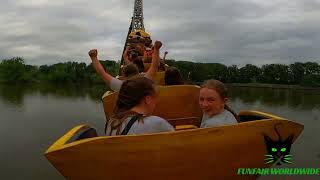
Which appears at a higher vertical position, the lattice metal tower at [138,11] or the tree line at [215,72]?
the lattice metal tower at [138,11]

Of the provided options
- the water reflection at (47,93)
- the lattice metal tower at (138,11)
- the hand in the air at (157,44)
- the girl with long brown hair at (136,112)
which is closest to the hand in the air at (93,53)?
the hand in the air at (157,44)

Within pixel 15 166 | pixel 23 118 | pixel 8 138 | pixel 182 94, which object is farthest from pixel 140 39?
pixel 23 118

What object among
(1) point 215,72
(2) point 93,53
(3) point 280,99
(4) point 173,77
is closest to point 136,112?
(2) point 93,53

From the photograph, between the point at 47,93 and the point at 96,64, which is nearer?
the point at 96,64

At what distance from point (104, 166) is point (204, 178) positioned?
24.4 inches

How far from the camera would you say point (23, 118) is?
953 inches

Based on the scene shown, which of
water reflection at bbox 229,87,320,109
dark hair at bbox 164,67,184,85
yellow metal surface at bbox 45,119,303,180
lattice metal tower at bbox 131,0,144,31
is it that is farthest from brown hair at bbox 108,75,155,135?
lattice metal tower at bbox 131,0,144,31

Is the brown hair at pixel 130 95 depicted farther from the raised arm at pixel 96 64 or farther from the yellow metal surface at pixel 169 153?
the raised arm at pixel 96 64

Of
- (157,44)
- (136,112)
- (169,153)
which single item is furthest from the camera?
(157,44)

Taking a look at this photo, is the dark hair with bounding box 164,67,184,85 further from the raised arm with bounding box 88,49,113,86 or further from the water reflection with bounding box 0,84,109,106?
the water reflection with bounding box 0,84,109,106

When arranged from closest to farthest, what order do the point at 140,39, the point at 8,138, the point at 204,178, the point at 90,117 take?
1. the point at 204,178
2. the point at 140,39
3. the point at 8,138
4. the point at 90,117

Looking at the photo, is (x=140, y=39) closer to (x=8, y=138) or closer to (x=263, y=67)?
(x=8, y=138)

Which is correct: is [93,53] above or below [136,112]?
above

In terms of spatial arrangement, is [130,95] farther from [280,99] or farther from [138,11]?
[138,11]
